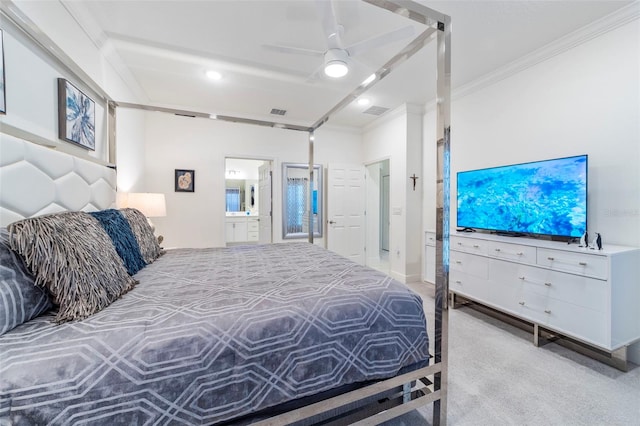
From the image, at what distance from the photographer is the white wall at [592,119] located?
2.05 metres

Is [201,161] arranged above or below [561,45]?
below

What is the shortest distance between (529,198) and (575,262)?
728 mm

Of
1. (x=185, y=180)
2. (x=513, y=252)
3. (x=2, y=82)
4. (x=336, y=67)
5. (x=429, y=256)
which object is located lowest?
(x=429, y=256)

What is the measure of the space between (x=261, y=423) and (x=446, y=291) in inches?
40.8

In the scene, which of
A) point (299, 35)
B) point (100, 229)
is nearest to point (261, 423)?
point (100, 229)

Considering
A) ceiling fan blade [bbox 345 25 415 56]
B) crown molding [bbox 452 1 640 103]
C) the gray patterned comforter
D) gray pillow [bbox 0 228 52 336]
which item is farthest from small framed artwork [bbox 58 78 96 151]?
crown molding [bbox 452 1 640 103]

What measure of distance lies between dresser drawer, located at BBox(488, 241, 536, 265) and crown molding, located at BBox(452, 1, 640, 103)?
6.21 feet

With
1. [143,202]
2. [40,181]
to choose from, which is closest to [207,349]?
[40,181]

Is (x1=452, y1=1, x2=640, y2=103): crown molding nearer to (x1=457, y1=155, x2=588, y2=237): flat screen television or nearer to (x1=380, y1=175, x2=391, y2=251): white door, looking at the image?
(x1=457, y1=155, x2=588, y2=237): flat screen television

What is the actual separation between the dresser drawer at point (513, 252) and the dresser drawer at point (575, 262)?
63 mm

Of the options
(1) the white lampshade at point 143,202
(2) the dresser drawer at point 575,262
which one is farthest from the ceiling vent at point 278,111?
(2) the dresser drawer at point 575,262

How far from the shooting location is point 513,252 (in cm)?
245

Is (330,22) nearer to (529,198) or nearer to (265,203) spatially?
(529,198)

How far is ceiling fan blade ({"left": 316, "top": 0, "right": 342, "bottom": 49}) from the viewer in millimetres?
1771
